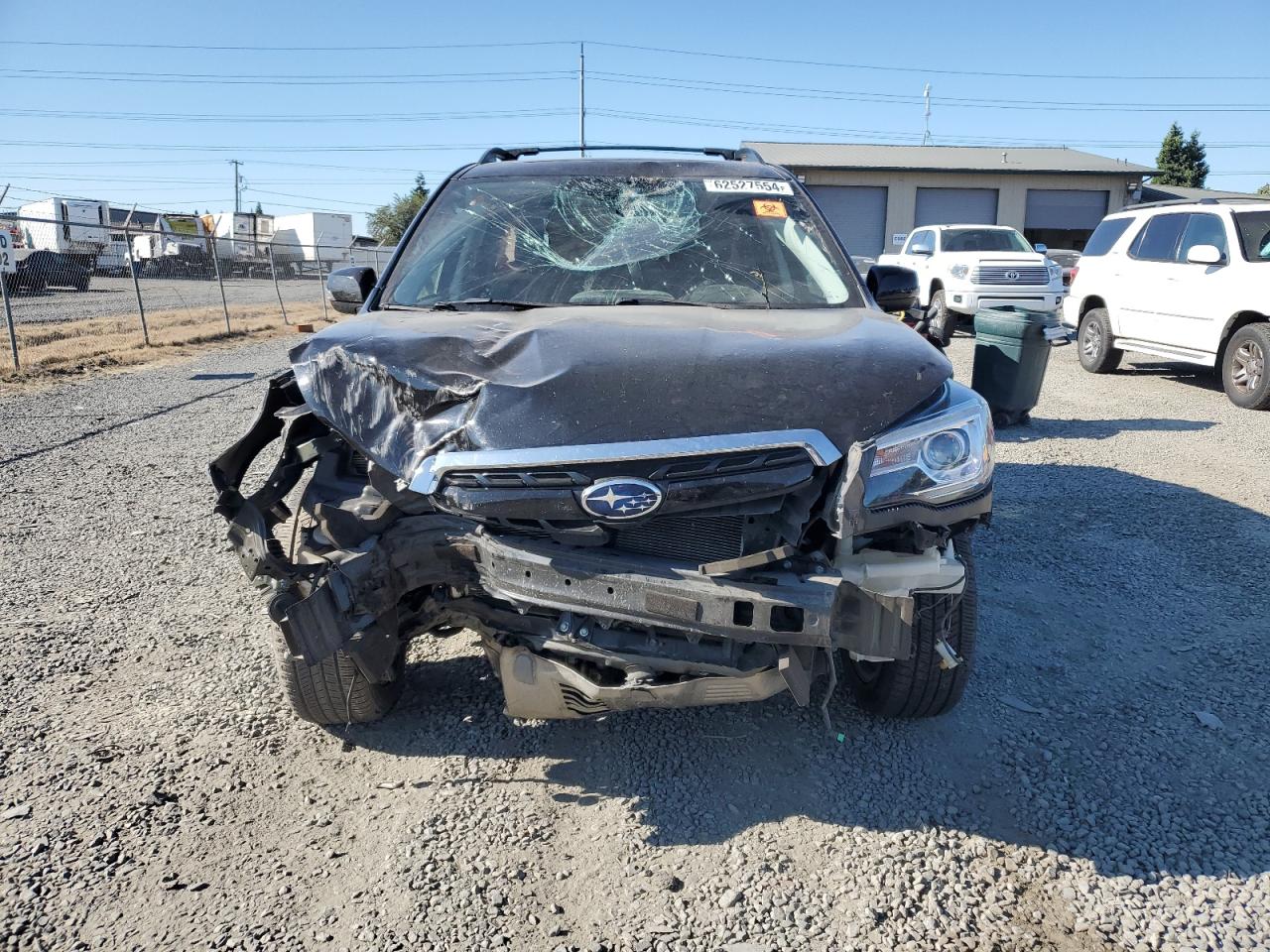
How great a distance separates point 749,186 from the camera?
4281mm

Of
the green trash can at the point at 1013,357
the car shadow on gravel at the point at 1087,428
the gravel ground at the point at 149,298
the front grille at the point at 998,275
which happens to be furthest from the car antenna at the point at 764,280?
the gravel ground at the point at 149,298

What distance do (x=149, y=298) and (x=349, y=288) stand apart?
2868 cm

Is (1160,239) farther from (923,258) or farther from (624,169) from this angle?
(624,169)

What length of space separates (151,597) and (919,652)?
3.56 meters

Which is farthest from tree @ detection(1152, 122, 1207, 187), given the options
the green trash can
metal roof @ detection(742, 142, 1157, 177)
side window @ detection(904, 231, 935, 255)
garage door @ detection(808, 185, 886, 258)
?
the green trash can

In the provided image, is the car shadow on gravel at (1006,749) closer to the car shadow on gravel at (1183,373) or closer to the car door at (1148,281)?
the car door at (1148,281)

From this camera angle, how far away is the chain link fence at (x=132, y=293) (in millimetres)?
15289

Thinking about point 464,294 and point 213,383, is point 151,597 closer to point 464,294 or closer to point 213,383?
point 464,294

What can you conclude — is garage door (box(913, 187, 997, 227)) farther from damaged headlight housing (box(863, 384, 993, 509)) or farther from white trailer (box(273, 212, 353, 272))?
damaged headlight housing (box(863, 384, 993, 509))

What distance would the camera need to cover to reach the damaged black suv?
2447 mm

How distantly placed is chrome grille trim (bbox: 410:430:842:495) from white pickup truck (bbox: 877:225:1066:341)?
42.9 ft

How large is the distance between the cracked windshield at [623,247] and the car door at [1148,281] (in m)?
8.33

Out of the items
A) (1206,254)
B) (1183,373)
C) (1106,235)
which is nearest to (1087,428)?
(1206,254)

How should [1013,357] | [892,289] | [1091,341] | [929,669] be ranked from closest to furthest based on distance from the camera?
[929,669] < [892,289] < [1013,357] < [1091,341]
